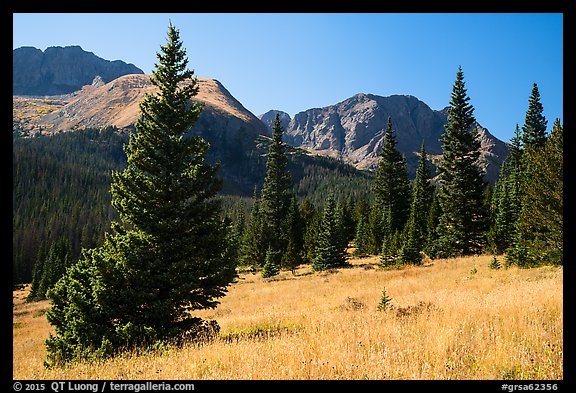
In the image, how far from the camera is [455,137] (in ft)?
107

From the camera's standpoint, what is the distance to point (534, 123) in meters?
41.9

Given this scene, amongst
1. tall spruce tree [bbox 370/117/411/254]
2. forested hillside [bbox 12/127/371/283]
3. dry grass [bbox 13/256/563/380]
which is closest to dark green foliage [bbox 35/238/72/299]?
forested hillside [bbox 12/127/371/283]

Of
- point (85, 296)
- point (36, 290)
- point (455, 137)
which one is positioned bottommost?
point (36, 290)

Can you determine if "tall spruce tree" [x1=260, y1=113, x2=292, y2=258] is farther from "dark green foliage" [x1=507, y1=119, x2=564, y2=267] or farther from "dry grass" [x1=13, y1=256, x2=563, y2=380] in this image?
"dry grass" [x1=13, y1=256, x2=563, y2=380]

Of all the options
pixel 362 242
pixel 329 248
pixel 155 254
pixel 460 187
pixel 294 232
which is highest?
pixel 460 187

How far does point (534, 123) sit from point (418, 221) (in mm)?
22671

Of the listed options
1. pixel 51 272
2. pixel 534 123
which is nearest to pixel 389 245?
pixel 534 123

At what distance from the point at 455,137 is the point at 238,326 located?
31.3 m

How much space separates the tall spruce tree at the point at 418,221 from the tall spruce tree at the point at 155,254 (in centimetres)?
2366

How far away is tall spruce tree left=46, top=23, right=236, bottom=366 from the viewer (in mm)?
8762

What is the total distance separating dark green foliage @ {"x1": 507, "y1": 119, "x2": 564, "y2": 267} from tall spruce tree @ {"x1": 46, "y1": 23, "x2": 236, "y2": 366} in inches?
707

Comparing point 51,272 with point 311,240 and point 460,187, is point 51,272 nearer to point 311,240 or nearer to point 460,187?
point 311,240
